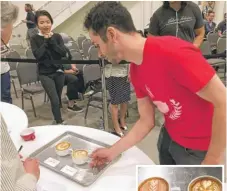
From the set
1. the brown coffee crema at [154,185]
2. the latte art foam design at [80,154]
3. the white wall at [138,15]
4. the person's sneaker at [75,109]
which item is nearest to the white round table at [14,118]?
the latte art foam design at [80,154]

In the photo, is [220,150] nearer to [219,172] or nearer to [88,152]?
[219,172]

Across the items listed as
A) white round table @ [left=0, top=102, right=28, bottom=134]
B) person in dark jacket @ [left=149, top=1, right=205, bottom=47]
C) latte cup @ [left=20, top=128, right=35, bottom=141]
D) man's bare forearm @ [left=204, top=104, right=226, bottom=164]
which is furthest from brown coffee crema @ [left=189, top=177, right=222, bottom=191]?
person in dark jacket @ [left=149, top=1, right=205, bottom=47]

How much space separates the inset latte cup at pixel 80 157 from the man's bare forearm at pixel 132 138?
0.37ft

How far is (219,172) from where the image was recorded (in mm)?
637

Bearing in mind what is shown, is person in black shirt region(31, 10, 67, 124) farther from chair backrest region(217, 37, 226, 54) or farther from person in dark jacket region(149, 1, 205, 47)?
chair backrest region(217, 37, 226, 54)

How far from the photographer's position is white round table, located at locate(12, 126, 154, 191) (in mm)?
996

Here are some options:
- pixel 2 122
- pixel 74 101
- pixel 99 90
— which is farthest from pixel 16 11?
pixel 74 101

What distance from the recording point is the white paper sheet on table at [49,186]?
988mm

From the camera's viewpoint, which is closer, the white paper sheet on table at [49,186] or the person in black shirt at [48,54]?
the white paper sheet on table at [49,186]

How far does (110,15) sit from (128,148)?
56 cm

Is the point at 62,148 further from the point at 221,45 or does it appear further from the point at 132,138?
the point at 221,45

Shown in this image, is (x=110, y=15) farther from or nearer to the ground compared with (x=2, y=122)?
farther from the ground

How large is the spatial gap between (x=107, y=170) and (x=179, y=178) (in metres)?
0.47

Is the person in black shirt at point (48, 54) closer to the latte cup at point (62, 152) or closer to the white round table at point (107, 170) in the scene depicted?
the white round table at point (107, 170)
